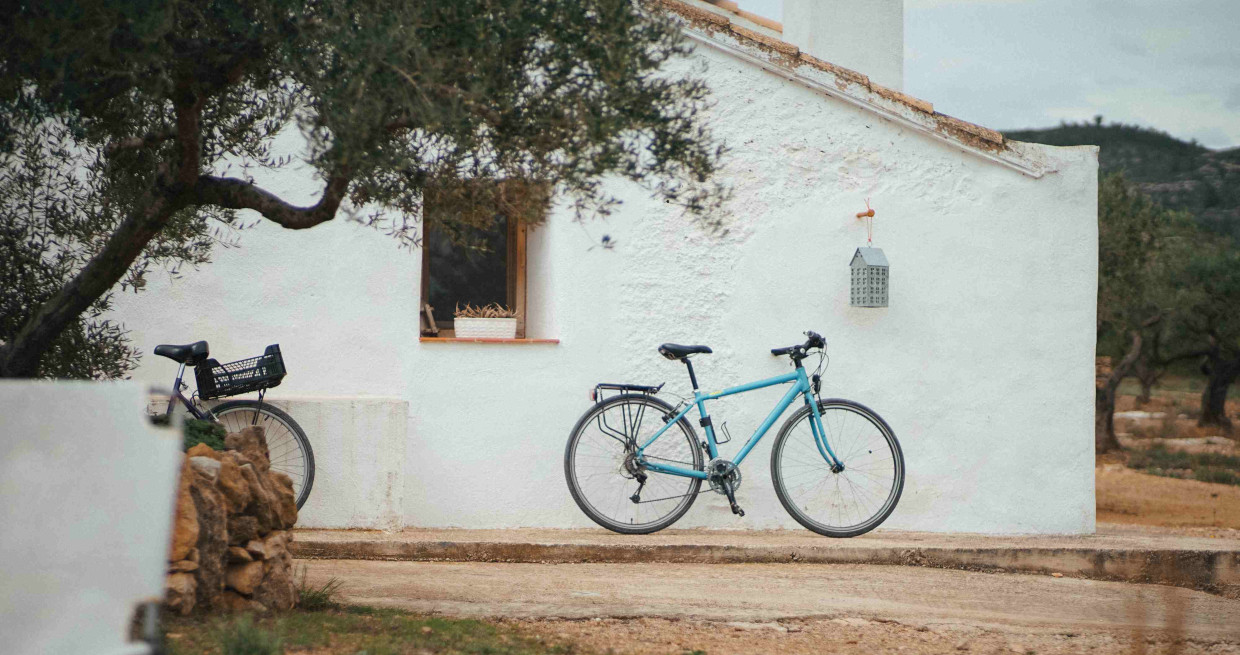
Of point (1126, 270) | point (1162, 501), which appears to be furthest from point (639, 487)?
point (1126, 270)

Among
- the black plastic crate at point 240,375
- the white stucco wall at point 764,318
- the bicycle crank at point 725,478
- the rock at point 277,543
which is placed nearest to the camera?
the rock at point 277,543

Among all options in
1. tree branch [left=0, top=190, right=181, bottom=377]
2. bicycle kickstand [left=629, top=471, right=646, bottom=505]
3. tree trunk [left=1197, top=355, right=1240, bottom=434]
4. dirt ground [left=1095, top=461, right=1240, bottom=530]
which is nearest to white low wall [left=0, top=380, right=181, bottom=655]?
tree branch [left=0, top=190, right=181, bottom=377]

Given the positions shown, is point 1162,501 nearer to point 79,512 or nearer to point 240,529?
point 240,529

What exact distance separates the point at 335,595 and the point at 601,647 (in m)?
1.33

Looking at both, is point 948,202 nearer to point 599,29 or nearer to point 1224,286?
point 599,29

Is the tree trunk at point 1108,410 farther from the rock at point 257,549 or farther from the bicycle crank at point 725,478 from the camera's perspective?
the rock at point 257,549

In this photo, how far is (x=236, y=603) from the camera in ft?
13.0

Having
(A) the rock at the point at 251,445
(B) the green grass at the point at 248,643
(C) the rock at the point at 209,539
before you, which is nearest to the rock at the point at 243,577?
(C) the rock at the point at 209,539

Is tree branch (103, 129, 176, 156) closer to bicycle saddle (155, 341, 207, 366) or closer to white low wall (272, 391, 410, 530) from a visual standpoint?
bicycle saddle (155, 341, 207, 366)

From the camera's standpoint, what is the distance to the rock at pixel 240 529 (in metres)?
4.02

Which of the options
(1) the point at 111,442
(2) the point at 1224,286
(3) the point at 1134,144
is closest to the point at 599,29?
(1) the point at 111,442

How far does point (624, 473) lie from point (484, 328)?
4.40 ft

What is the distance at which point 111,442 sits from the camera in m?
2.44

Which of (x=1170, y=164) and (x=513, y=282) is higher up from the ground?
(x=1170, y=164)
